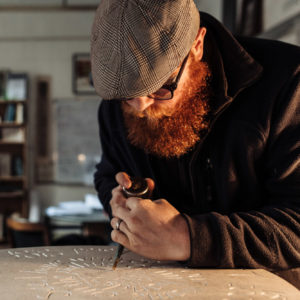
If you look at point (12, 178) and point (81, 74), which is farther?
point (81, 74)

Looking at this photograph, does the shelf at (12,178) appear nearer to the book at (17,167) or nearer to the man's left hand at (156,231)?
the book at (17,167)

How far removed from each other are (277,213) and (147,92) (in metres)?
0.41

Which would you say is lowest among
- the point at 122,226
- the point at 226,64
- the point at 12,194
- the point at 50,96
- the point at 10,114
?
the point at 12,194

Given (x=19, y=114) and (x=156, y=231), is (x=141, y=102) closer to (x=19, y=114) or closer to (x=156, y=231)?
(x=156, y=231)

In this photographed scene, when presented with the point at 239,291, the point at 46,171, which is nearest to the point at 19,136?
the point at 46,171

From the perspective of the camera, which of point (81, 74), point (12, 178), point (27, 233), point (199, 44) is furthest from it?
point (81, 74)

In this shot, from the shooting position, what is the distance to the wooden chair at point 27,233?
2703mm

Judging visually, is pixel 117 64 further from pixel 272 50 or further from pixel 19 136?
pixel 19 136

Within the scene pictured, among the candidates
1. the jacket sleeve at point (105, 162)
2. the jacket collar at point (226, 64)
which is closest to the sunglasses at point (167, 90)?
the jacket collar at point (226, 64)

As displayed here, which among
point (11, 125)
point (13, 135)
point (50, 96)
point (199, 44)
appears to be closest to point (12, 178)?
point (13, 135)

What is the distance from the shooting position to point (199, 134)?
1.13m

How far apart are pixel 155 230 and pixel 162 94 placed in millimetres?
366

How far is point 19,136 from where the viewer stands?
16.6 ft

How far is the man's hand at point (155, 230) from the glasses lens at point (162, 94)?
28cm
